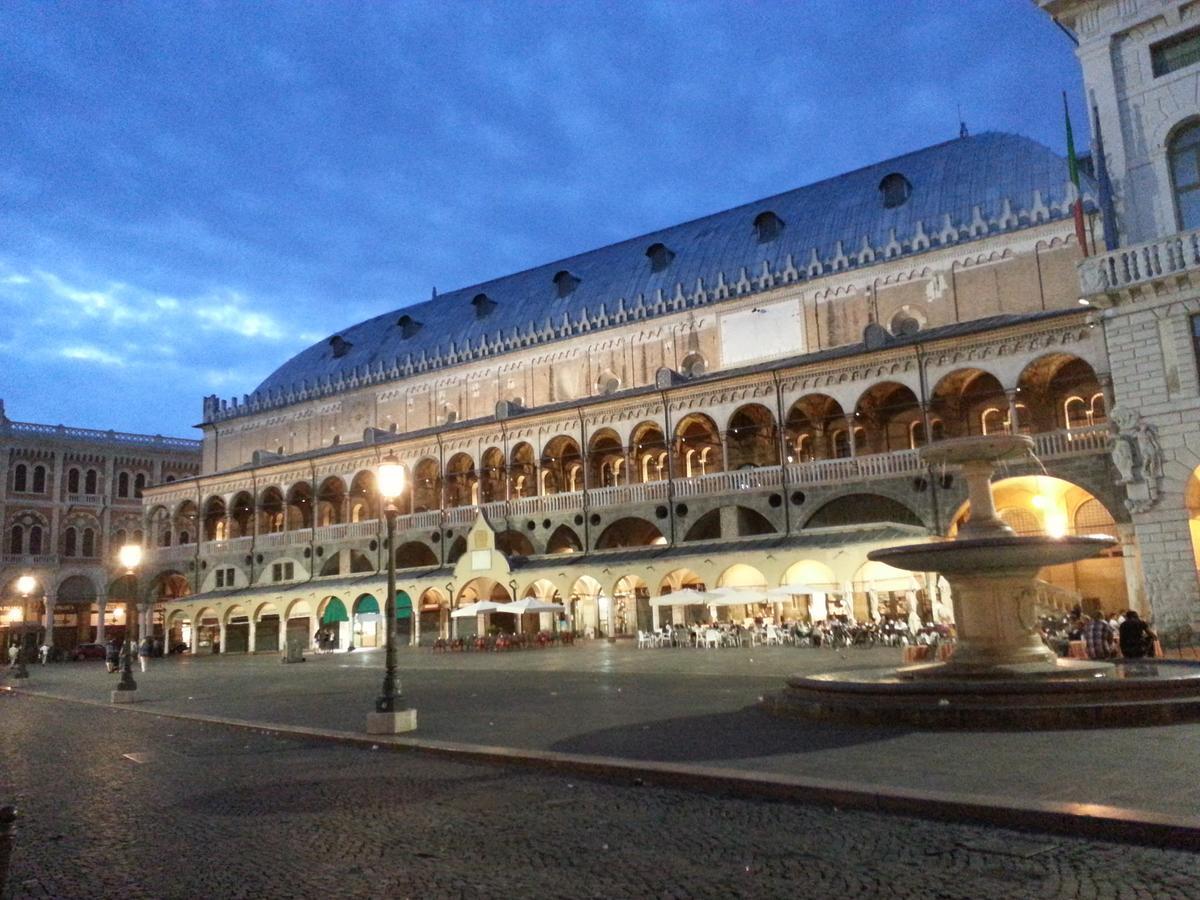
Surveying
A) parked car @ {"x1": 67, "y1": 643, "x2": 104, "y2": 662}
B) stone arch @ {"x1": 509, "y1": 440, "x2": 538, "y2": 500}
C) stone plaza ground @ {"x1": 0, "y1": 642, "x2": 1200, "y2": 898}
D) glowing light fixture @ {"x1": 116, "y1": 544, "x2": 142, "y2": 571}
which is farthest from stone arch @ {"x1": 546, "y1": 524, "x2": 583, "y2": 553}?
parked car @ {"x1": 67, "y1": 643, "x2": 104, "y2": 662}

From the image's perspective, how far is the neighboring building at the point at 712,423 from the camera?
1385 inches

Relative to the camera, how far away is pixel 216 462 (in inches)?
2534

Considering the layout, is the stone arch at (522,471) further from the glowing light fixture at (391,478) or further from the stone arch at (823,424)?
the glowing light fixture at (391,478)

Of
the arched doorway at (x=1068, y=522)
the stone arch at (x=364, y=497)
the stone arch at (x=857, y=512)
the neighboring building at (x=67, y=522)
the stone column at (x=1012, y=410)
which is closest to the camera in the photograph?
the stone column at (x=1012, y=410)

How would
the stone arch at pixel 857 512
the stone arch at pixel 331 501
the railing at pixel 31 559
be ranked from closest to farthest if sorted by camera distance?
1. the stone arch at pixel 857 512
2. the stone arch at pixel 331 501
3. the railing at pixel 31 559

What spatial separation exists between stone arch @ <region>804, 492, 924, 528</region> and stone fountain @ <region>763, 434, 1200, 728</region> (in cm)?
2255

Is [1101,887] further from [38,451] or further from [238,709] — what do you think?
[38,451]

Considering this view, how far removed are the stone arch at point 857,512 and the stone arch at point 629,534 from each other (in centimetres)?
784

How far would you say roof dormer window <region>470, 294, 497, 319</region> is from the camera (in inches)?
2217

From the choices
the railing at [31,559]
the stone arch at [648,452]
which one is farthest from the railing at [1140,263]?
the railing at [31,559]

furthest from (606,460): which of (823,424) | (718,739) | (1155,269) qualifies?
(718,739)

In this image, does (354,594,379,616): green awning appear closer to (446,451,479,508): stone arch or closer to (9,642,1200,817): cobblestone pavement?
(446,451,479,508): stone arch

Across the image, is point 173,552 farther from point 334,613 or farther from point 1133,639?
point 1133,639

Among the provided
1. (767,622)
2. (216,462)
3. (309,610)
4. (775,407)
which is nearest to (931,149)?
(775,407)
